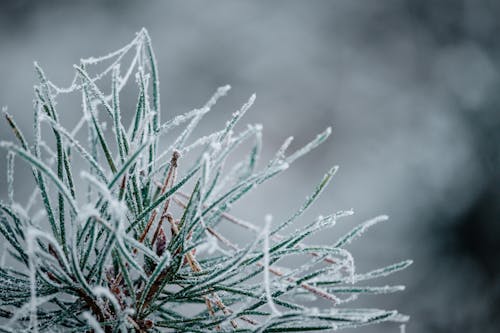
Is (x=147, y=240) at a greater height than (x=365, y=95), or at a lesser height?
lesser

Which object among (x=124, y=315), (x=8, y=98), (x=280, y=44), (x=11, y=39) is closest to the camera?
(x=124, y=315)

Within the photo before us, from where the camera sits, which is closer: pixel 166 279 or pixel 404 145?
pixel 166 279

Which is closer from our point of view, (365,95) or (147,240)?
(147,240)

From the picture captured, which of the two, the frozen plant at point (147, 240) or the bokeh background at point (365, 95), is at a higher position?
the bokeh background at point (365, 95)

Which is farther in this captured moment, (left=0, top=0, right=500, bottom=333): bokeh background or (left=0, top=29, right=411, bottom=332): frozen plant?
(left=0, top=0, right=500, bottom=333): bokeh background

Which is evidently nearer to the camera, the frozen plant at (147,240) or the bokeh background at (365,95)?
the frozen plant at (147,240)

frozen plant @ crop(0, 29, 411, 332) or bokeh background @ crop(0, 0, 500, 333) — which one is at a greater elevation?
bokeh background @ crop(0, 0, 500, 333)

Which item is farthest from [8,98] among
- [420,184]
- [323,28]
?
[420,184]

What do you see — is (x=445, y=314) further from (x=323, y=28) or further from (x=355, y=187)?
(x=323, y=28)
